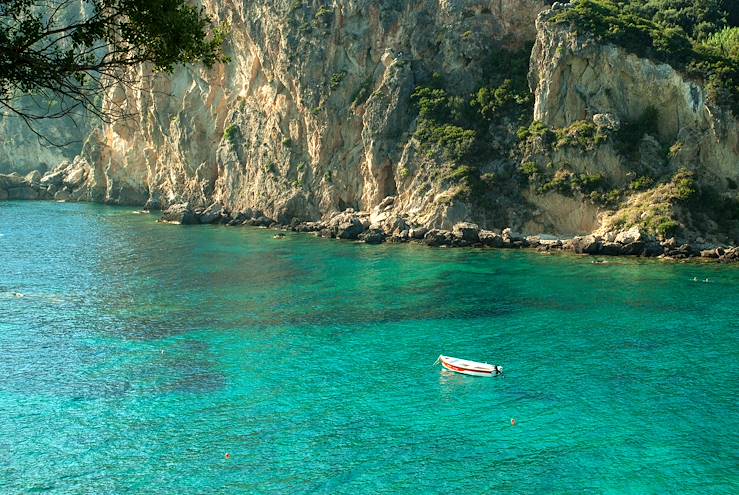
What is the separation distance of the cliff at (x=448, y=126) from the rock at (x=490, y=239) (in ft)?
9.55

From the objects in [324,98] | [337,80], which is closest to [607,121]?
[337,80]

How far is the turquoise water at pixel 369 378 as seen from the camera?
29312 mm

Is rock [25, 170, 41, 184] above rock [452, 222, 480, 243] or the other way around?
above

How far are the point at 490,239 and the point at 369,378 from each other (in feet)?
128

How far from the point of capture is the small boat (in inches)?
1526

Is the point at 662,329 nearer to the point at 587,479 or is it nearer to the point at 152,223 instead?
the point at 587,479

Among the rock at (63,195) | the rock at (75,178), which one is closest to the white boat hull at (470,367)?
the rock at (63,195)

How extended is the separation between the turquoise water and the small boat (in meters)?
0.55

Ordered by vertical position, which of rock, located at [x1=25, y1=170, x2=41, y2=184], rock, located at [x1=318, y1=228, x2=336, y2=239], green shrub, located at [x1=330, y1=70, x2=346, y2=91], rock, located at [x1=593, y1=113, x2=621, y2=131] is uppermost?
green shrub, located at [x1=330, y1=70, x2=346, y2=91]

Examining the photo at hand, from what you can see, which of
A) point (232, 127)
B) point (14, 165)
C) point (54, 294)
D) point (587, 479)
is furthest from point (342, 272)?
point (14, 165)

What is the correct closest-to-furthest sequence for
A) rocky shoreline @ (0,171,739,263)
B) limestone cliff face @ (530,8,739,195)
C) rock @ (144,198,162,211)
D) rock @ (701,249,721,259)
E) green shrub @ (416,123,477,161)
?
rock @ (701,249,721,259)
rocky shoreline @ (0,171,739,263)
limestone cliff face @ (530,8,739,195)
green shrub @ (416,123,477,161)
rock @ (144,198,162,211)

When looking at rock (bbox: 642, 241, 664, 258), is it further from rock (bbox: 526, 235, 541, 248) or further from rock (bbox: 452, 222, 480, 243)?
rock (bbox: 452, 222, 480, 243)

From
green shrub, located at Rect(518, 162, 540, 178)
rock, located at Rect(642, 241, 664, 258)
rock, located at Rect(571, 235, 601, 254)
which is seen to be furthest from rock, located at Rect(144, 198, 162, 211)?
rock, located at Rect(642, 241, 664, 258)

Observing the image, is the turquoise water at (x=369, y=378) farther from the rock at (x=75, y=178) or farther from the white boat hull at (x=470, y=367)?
the rock at (x=75, y=178)
